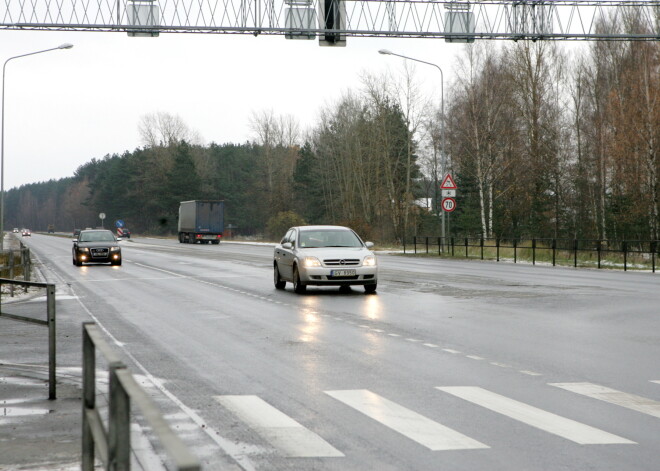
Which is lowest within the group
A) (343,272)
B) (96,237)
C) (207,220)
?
(343,272)

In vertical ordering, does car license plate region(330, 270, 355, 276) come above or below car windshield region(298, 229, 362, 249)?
below

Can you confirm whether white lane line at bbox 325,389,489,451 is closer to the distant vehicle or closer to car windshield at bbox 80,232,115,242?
car windshield at bbox 80,232,115,242

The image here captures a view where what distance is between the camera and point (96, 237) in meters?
40.0

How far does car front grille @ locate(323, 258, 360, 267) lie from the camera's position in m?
21.8

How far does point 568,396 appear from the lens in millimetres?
8484

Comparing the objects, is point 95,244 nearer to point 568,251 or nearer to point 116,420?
point 568,251

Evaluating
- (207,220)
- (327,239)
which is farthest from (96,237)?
(207,220)

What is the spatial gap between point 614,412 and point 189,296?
48.1 ft

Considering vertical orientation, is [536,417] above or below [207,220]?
below

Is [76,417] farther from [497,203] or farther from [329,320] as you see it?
[497,203]

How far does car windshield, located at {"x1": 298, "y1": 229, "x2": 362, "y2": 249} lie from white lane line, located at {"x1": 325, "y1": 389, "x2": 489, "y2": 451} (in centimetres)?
1433

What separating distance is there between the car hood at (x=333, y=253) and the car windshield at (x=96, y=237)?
19.3 meters

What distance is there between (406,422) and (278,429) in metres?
1.00

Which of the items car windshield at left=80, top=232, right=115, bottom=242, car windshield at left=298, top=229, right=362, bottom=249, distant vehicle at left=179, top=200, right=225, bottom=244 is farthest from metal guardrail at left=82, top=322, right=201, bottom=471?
distant vehicle at left=179, top=200, right=225, bottom=244
